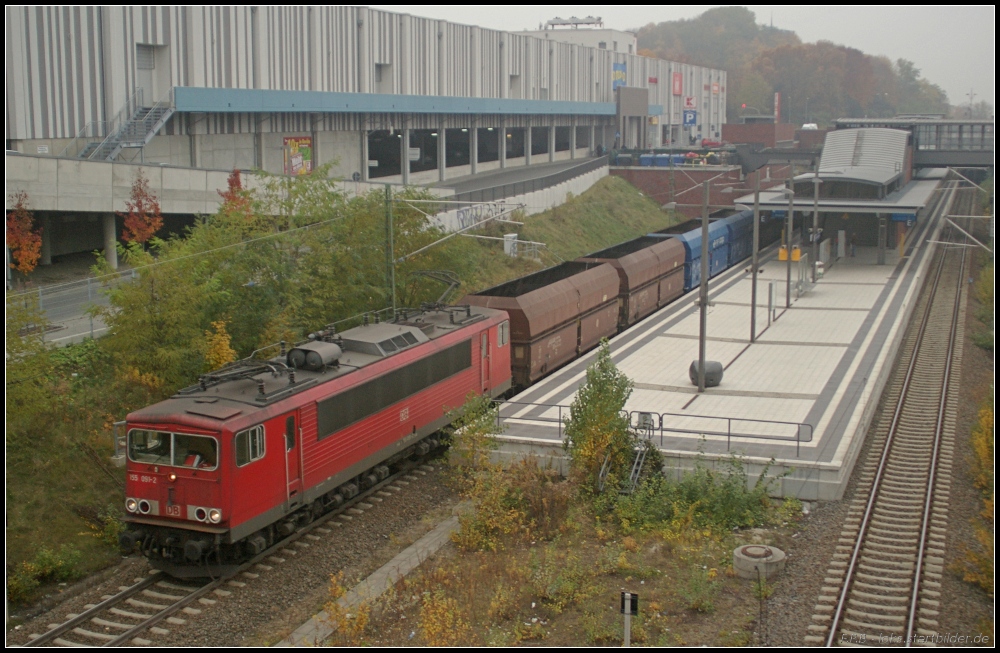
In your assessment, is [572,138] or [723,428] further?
[572,138]

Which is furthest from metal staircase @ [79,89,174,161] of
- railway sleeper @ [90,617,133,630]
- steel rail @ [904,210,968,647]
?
steel rail @ [904,210,968,647]

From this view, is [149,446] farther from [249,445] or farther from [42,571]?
[42,571]

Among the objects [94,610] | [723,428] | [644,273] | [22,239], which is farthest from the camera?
[644,273]

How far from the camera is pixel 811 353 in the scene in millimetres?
32594

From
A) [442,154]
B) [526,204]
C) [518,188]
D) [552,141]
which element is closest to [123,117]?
[526,204]

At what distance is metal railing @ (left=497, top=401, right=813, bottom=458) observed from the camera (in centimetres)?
2211

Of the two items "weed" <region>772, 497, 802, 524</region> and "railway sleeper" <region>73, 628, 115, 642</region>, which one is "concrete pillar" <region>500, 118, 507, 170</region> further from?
"railway sleeper" <region>73, 628, 115, 642</region>

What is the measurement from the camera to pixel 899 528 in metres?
19.3

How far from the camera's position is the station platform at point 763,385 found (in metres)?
21.7

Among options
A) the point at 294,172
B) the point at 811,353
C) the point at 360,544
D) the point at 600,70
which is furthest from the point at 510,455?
the point at 600,70

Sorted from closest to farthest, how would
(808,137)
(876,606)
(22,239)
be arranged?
(876,606) < (22,239) < (808,137)

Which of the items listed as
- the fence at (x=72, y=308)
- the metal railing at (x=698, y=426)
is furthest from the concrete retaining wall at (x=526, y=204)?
the fence at (x=72, y=308)

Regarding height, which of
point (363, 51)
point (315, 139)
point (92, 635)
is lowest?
point (92, 635)

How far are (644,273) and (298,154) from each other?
61.0 ft
